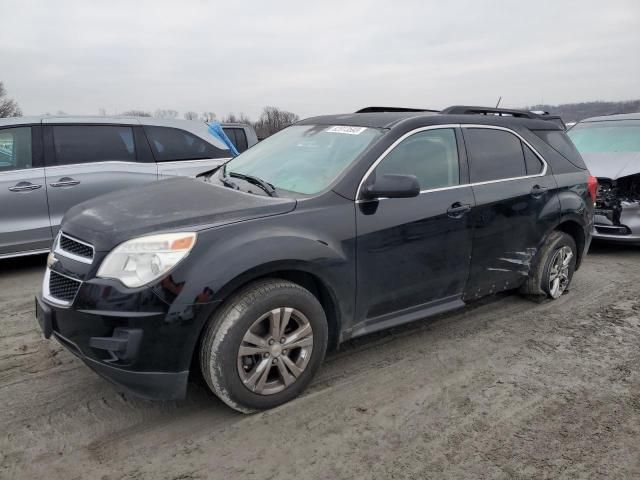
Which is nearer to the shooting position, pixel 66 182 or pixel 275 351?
pixel 275 351

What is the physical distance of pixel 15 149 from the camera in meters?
5.36

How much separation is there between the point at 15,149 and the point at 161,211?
→ 3666 millimetres

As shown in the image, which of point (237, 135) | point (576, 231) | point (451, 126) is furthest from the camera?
point (237, 135)

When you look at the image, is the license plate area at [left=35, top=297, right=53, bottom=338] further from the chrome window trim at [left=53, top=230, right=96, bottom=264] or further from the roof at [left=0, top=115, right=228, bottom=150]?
the roof at [left=0, top=115, right=228, bottom=150]

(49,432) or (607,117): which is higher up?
(607,117)

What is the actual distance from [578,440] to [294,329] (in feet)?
5.40

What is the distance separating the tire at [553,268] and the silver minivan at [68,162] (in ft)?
11.8

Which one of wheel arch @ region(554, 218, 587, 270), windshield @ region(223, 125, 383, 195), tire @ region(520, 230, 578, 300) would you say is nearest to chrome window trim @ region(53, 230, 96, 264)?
windshield @ region(223, 125, 383, 195)

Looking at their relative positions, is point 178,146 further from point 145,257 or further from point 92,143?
point 145,257

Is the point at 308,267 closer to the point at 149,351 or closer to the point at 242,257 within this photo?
the point at 242,257

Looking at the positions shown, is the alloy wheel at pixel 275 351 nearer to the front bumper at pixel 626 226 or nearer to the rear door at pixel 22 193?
the rear door at pixel 22 193

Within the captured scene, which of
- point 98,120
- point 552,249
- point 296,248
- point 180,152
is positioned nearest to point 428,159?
point 296,248

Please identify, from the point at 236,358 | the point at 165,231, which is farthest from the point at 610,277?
the point at 165,231

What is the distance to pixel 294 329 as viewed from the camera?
286cm
